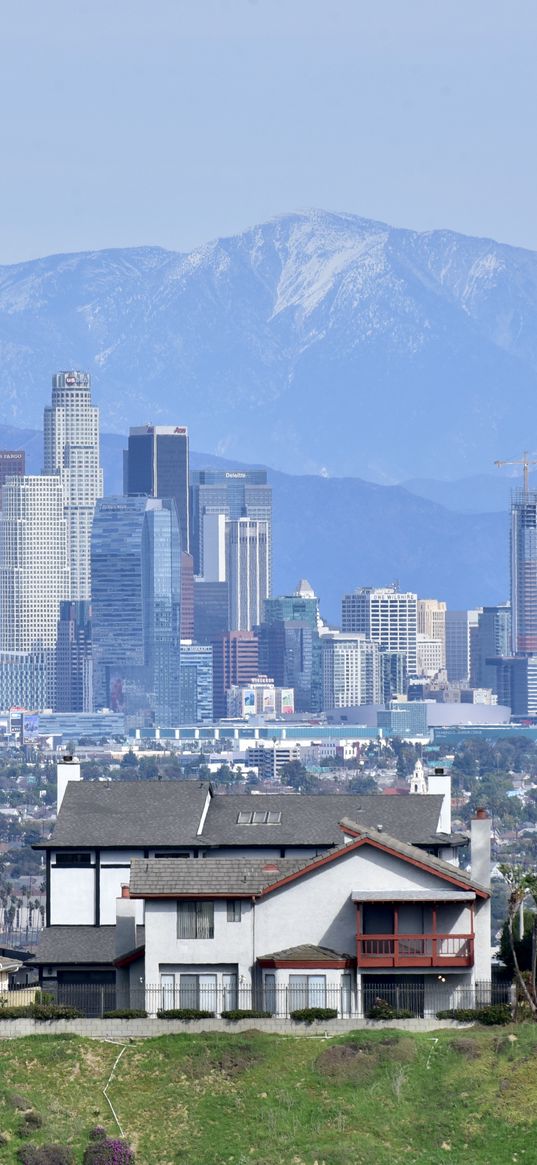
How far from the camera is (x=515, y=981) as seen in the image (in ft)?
236

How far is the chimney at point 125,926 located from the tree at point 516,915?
350 inches

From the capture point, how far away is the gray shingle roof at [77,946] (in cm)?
7994

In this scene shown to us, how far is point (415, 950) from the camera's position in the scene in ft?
233

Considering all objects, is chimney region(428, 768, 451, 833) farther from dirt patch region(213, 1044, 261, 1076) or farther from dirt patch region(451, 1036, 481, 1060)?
dirt patch region(213, 1044, 261, 1076)

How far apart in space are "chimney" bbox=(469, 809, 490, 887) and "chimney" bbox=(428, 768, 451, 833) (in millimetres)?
10841

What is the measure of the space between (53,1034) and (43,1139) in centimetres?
633

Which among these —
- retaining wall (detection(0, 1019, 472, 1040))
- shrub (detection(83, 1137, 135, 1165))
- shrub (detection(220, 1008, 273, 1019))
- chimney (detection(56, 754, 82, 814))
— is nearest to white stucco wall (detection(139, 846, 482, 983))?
shrub (detection(220, 1008, 273, 1019))

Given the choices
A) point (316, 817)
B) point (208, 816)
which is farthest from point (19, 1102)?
point (316, 817)

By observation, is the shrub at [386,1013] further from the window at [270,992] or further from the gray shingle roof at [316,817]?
the gray shingle roof at [316,817]

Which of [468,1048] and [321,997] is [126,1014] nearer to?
[321,997]

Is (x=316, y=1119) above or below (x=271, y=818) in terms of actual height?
below

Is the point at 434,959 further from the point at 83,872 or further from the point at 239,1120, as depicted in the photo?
the point at 83,872

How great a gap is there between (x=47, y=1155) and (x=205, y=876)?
1239cm

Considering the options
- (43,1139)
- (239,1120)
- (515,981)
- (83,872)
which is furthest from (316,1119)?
(83,872)
